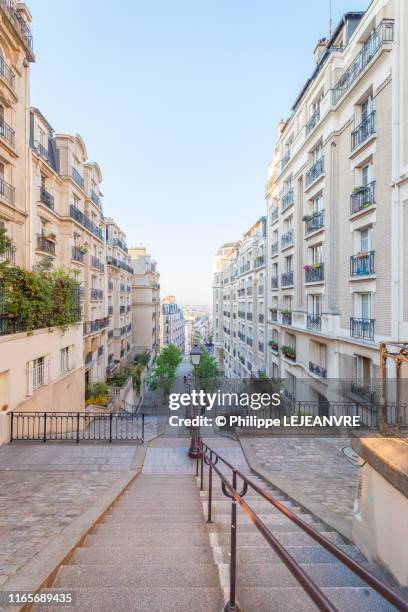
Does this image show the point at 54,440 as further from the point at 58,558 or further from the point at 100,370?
the point at 100,370

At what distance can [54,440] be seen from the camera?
10.2 meters

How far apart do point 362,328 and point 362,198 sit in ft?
17.4

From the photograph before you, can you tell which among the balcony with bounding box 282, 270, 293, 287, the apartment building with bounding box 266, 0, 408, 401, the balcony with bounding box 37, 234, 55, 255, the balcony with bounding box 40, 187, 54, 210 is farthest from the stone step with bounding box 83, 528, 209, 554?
the balcony with bounding box 40, 187, 54, 210

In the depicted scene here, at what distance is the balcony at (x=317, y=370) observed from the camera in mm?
15684

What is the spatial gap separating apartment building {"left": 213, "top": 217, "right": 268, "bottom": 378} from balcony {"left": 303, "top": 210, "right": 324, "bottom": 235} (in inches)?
357

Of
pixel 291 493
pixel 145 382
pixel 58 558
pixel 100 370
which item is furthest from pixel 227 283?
pixel 58 558

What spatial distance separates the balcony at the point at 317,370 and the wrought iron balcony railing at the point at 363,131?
10.1 metres

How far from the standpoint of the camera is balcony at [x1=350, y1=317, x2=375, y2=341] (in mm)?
12478

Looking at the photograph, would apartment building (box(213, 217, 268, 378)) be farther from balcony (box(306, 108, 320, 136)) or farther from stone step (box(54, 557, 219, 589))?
stone step (box(54, 557, 219, 589))

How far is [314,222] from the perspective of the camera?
17.1 metres

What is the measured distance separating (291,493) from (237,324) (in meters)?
32.1

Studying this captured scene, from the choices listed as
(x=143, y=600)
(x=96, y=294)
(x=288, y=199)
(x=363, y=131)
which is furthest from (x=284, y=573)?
(x=96, y=294)

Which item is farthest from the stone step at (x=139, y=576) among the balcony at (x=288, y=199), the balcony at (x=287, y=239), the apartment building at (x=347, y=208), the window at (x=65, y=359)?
the balcony at (x=288, y=199)

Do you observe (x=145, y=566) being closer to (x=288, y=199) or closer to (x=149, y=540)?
(x=149, y=540)
